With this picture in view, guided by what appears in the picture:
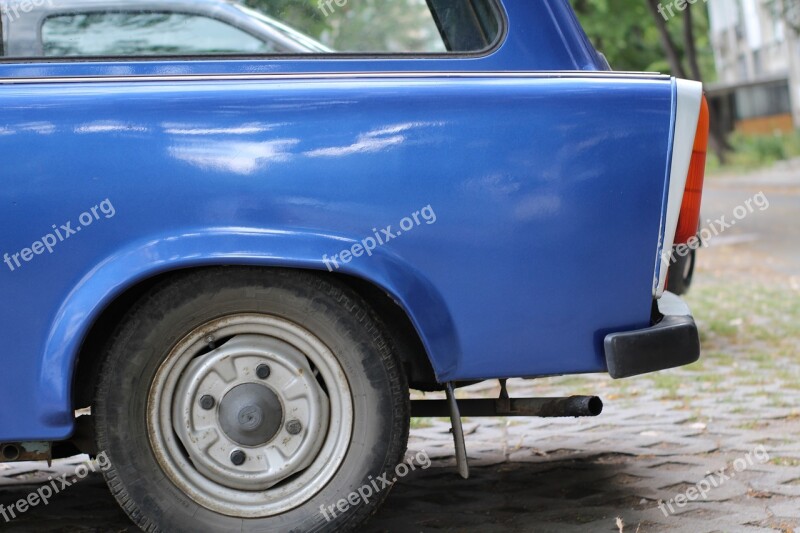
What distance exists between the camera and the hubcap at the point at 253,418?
3023mm

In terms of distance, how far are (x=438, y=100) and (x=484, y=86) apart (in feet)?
0.44

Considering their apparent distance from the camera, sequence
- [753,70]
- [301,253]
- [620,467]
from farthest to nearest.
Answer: [753,70] → [620,467] → [301,253]

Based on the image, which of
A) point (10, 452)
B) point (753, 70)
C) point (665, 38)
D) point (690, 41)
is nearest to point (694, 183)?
point (10, 452)

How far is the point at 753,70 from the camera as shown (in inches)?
1948

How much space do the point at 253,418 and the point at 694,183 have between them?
1.38m

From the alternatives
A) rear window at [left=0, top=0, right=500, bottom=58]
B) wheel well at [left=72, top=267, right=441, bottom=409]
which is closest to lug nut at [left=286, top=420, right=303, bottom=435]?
wheel well at [left=72, top=267, right=441, bottom=409]

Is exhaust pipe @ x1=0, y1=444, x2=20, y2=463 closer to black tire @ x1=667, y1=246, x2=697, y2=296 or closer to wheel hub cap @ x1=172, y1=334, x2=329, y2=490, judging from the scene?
wheel hub cap @ x1=172, y1=334, x2=329, y2=490

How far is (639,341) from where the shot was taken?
301 centimetres

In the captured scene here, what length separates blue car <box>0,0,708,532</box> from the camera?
113 inches

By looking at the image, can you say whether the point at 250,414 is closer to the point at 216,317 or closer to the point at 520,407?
the point at 216,317

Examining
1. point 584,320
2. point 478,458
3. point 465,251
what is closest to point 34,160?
point 465,251

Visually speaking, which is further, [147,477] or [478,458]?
[478,458]

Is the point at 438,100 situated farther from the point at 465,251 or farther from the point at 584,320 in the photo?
the point at 584,320

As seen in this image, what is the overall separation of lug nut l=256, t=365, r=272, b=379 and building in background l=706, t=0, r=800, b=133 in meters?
40.5
